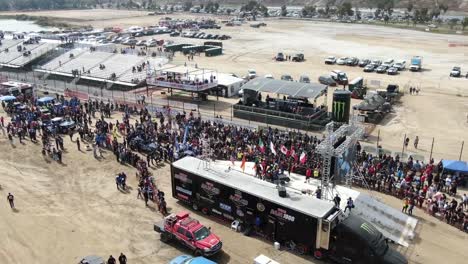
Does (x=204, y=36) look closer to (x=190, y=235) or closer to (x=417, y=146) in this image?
(x=417, y=146)

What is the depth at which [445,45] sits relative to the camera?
90.5 meters

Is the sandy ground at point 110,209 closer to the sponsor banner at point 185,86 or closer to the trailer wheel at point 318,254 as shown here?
the trailer wheel at point 318,254

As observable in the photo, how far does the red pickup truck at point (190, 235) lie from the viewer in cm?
1925

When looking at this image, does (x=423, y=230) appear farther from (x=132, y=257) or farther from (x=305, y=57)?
(x=305, y=57)

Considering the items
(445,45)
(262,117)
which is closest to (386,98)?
(262,117)

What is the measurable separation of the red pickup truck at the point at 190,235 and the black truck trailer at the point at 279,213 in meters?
2.22

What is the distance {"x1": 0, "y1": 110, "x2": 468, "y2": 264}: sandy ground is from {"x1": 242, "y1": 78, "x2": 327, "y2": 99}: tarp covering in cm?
1463

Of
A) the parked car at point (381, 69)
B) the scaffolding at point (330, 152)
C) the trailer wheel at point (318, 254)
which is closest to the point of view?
the trailer wheel at point (318, 254)

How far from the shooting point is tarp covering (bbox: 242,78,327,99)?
38406 mm

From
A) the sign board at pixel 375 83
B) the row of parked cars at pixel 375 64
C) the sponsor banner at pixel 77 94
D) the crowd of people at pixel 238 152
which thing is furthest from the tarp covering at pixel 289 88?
the row of parked cars at pixel 375 64

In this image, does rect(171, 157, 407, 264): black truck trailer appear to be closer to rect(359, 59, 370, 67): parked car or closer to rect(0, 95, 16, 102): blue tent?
rect(0, 95, 16, 102): blue tent

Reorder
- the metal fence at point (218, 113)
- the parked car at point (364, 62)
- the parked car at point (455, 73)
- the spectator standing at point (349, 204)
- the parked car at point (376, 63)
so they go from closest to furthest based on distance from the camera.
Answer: the spectator standing at point (349, 204)
the metal fence at point (218, 113)
the parked car at point (455, 73)
the parked car at point (376, 63)
the parked car at point (364, 62)

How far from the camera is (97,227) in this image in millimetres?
22406

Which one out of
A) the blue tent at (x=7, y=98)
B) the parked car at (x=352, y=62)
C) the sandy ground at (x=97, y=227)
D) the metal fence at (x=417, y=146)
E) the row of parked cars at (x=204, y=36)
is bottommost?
the sandy ground at (x=97, y=227)
